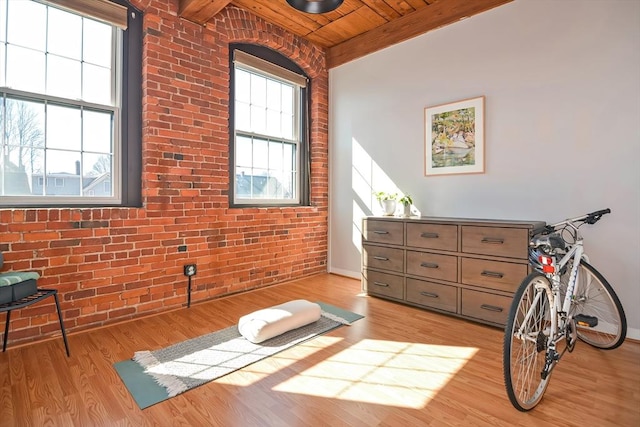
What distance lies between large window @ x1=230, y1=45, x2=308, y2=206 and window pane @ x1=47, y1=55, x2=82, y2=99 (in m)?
1.42

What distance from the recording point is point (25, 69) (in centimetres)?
249

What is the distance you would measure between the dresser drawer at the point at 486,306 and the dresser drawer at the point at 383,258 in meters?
0.68

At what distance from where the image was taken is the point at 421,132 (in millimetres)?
3695

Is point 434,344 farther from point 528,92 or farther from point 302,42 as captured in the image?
point 302,42

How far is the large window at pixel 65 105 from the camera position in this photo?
244 cm

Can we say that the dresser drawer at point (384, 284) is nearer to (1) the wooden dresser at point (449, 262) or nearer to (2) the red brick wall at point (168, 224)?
(1) the wooden dresser at point (449, 262)

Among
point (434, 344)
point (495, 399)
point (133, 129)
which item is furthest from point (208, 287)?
point (495, 399)

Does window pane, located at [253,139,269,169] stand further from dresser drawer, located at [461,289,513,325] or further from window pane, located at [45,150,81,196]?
dresser drawer, located at [461,289,513,325]

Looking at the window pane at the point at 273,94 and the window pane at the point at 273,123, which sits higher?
the window pane at the point at 273,94

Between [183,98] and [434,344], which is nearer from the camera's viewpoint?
[434,344]

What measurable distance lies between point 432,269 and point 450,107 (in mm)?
1680

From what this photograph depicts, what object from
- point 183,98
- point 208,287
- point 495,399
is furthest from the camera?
point 208,287

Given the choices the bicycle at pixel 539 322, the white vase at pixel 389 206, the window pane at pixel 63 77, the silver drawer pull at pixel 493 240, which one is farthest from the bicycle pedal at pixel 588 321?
the window pane at pixel 63 77

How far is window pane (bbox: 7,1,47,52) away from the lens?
8.01ft
